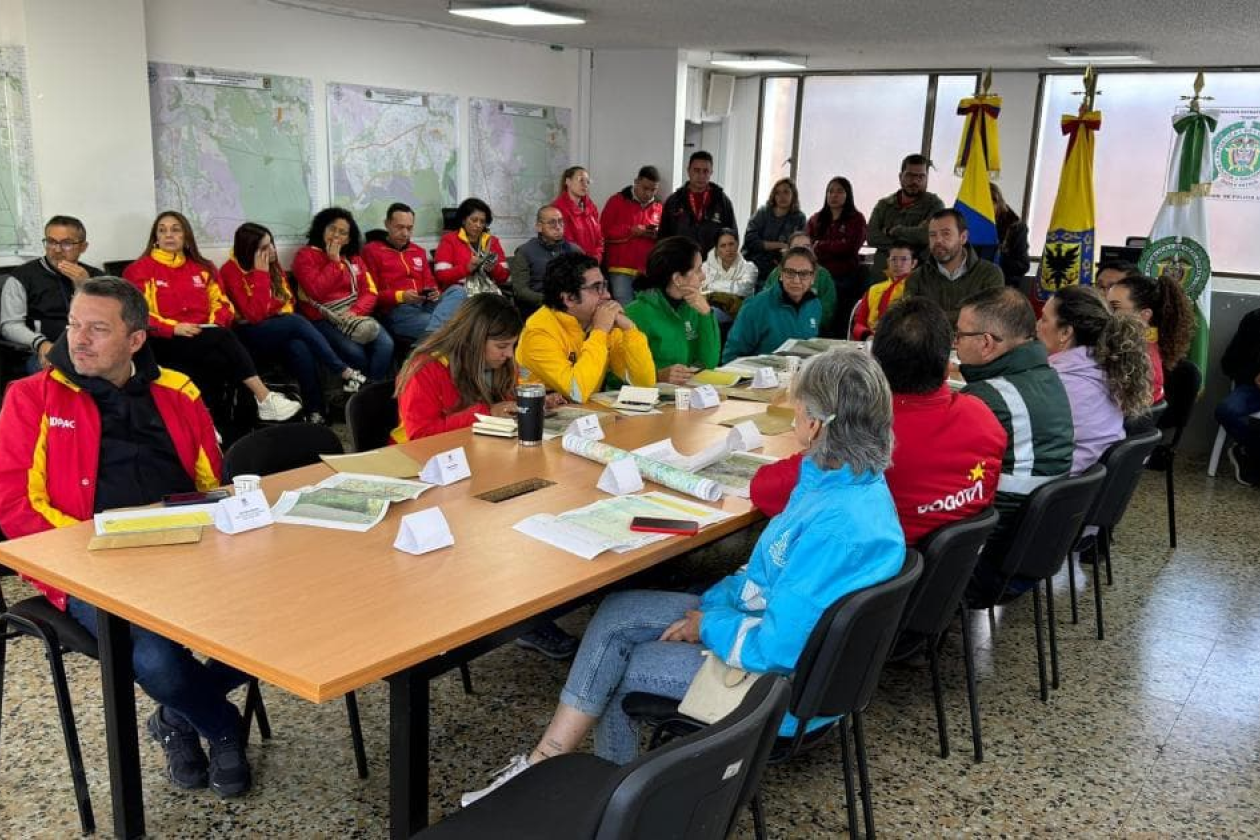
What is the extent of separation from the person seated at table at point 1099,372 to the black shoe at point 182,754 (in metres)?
2.79

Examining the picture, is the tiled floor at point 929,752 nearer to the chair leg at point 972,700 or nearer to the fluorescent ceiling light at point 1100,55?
the chair leg at point 972,700

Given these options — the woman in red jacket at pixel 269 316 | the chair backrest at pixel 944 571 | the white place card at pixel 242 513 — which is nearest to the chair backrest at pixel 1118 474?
the chair backrest at pixel 944 571

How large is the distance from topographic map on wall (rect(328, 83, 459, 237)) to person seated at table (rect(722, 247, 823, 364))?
3.37m

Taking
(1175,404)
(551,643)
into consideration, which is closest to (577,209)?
(1175,404)

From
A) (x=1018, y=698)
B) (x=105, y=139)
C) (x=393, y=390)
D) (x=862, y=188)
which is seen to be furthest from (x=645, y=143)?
(x=1018, y=698)

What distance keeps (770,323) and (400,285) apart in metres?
2.89

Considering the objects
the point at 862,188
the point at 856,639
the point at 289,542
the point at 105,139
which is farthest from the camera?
the point at 862,188

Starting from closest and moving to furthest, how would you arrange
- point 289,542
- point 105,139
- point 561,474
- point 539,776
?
point 539,776 < point 289,542 < point 561,474 < point 105,139

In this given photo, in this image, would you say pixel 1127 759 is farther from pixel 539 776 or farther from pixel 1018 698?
pixel 539 776

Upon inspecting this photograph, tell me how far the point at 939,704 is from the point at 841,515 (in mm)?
1176

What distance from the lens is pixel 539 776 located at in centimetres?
186

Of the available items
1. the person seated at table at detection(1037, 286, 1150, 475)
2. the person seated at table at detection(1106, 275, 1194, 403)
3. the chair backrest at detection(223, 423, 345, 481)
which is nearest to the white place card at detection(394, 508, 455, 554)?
the chair backrest at detection(223, 423, 345, 481)

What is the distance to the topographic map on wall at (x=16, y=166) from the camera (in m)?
5.22

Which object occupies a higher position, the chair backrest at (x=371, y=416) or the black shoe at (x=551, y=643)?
the chair backrest at (x=371, y=416)
